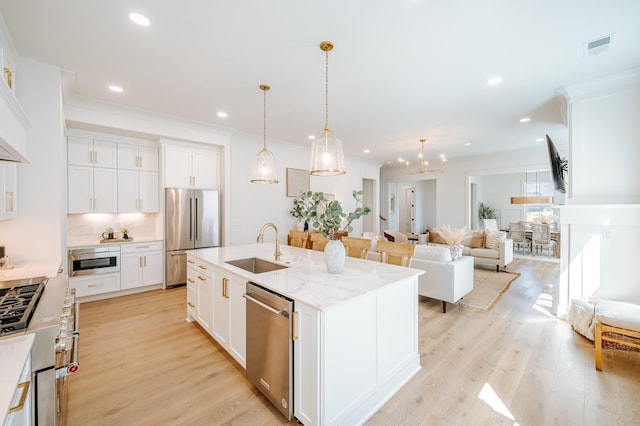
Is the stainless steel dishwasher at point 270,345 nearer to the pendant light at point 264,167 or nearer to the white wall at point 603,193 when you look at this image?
the pendant light at point 264,167

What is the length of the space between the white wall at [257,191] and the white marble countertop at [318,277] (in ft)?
7.82

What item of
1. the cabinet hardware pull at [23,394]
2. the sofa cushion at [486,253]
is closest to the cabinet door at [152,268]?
the cabinet hardware pull at [23,394]

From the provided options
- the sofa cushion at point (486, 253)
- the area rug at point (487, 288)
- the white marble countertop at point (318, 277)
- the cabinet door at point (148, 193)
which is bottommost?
the area rug at point (487, 288)

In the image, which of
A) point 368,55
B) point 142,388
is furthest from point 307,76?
point 142,388

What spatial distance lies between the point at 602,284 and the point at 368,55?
11.7 ft

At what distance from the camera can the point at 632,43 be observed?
237 centimetres

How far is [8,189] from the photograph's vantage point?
235 cm

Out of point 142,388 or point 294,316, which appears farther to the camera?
point 142,388

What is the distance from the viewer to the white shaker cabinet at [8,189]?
219 centimetres

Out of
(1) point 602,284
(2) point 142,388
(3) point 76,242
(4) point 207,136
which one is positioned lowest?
(2) point 142,388

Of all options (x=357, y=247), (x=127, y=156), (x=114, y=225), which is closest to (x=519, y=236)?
(x=357, y=247)

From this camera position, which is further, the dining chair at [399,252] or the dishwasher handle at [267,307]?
the dining chair at [399,252]

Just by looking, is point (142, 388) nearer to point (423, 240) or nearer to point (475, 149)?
point (423, 240)

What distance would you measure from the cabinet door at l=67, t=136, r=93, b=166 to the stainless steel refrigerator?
3.74 ft
